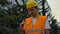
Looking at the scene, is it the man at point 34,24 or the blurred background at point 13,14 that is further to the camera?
the blurred background at point 13,14

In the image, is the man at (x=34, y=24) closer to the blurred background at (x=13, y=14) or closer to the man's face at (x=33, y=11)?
the man's face at (x=33, y=11)

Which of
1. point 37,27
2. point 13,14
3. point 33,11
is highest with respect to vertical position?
point 13,14

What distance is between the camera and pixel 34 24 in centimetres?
434

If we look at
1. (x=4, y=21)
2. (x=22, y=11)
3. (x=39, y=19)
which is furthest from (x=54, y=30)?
(x=39, y=19)

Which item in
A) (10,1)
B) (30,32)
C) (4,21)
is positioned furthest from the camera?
(10,1)

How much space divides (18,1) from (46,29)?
4.37 metres

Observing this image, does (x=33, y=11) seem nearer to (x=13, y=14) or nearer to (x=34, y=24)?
(x=34, y=24)

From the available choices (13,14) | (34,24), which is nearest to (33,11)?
(34,24)

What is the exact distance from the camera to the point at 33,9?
4.32 m

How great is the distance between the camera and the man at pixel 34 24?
4309mm

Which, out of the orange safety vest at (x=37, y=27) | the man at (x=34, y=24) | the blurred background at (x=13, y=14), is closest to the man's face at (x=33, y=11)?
the man at (x=34, y=24)

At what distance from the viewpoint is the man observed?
431cm

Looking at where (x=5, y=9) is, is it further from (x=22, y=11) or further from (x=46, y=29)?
(x=46, y=29)

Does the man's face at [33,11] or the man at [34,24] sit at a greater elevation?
the man's face at [33,11]
